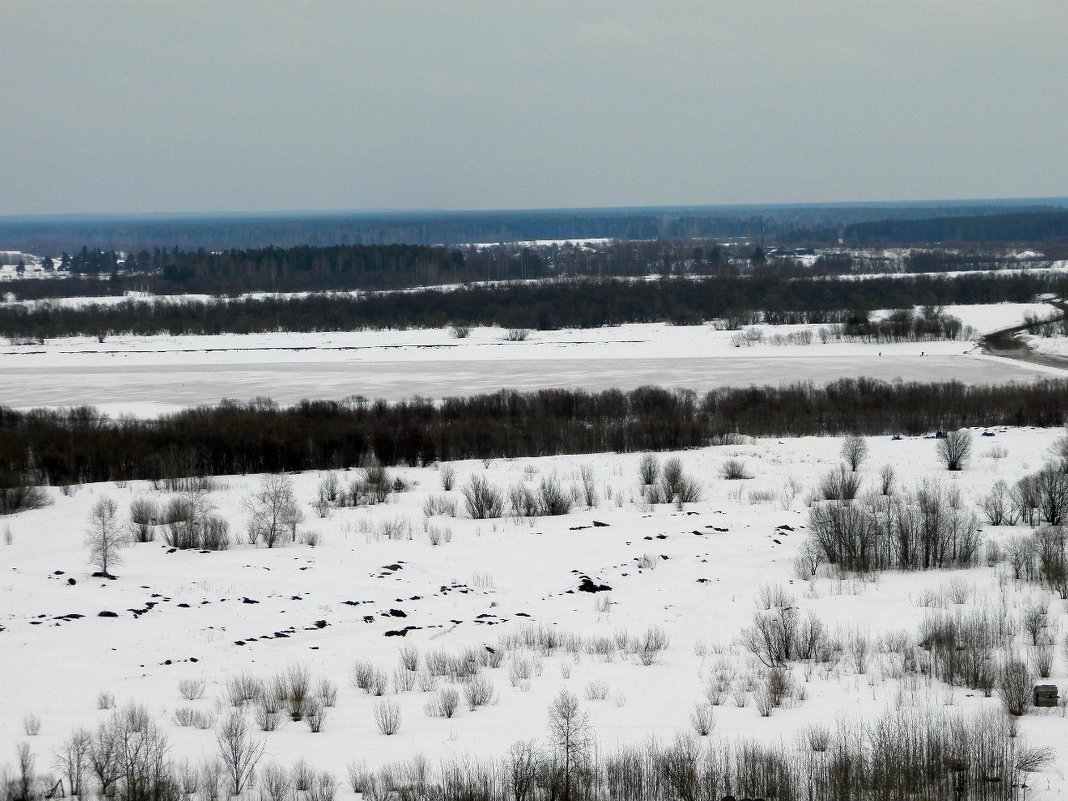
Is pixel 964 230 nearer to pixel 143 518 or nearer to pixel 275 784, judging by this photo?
pixel 143 518

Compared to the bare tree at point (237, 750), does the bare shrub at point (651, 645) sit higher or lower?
lower

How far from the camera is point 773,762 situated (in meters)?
7.08

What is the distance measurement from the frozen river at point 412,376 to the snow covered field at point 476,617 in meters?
23.1

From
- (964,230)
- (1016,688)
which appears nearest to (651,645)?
(1016,688)

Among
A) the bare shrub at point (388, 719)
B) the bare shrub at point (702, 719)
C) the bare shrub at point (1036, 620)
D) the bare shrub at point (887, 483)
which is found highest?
the bare shrub at point (1036, 620)

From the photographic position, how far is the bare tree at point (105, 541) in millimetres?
14016

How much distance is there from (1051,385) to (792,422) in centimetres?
1159

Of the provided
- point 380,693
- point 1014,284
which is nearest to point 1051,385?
point 380,693

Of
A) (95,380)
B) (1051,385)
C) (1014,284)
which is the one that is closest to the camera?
(1051,385)

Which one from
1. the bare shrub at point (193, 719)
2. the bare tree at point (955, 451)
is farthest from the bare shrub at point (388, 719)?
the bare tree at point (955, 451)

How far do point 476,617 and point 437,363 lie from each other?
138 ft

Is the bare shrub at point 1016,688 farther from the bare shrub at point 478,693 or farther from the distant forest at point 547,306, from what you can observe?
the distant forest at point 547,306

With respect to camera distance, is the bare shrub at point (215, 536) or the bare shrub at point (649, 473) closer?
the bare shrub at point (215, 536)

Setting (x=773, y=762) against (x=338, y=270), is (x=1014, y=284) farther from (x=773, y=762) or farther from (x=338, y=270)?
(x=773, y=762)
